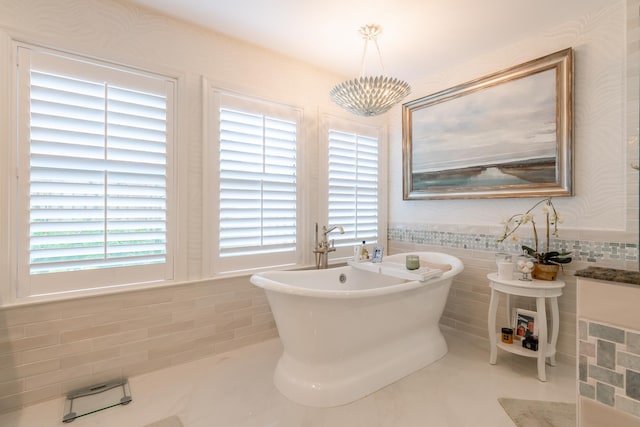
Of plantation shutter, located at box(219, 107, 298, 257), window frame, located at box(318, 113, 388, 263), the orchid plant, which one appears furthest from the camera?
window frame, located at box(318, 113, 388, 263)

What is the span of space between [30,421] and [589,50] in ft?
14.3

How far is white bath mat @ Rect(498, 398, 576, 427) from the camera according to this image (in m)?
1.67

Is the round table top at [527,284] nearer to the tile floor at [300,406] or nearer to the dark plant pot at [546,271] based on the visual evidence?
the dark plant pot at [546,271]

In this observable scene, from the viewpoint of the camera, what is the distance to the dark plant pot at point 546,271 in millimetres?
2197

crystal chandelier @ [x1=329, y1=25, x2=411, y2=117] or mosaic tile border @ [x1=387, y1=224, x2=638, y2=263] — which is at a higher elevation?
crystal chandelier @ [x1=329, y1=25, x2=411, y2=117]

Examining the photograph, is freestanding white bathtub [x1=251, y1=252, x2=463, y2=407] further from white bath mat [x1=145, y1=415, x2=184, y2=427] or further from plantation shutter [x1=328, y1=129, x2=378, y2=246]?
plantation shutter [x1=328, y1=129, x2=378, y2=246]

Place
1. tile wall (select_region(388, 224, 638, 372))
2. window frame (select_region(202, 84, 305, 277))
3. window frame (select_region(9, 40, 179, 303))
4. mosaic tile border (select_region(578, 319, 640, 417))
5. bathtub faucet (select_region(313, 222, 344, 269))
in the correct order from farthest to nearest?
bathtub faucet (select_region(313, 222, 344, 269)) < window frame (select_region(202, 84, 305, 277)) < tile wall (select_region(388, 224, 638, 372)) < window frame (select_region(9, 40, 179, 303)) < mosaic tile border (select_region(578, 319, 640, 417))

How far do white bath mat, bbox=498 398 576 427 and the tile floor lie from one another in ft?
0.19

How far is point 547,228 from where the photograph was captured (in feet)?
7.55

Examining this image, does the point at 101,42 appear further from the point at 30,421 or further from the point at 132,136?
the point at 30,421

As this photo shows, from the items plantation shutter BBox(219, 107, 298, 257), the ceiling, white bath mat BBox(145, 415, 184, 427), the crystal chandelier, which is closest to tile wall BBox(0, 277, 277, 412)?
plantation shutter BBox(219, 107, 298, 257)

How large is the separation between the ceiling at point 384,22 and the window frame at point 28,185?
591 millimetres

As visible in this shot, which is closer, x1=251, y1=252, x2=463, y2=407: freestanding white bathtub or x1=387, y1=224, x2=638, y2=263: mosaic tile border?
x1=251, y1=252, x2=463, y2=407: freestanding white bathtub

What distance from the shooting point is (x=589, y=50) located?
2197 millimetres
